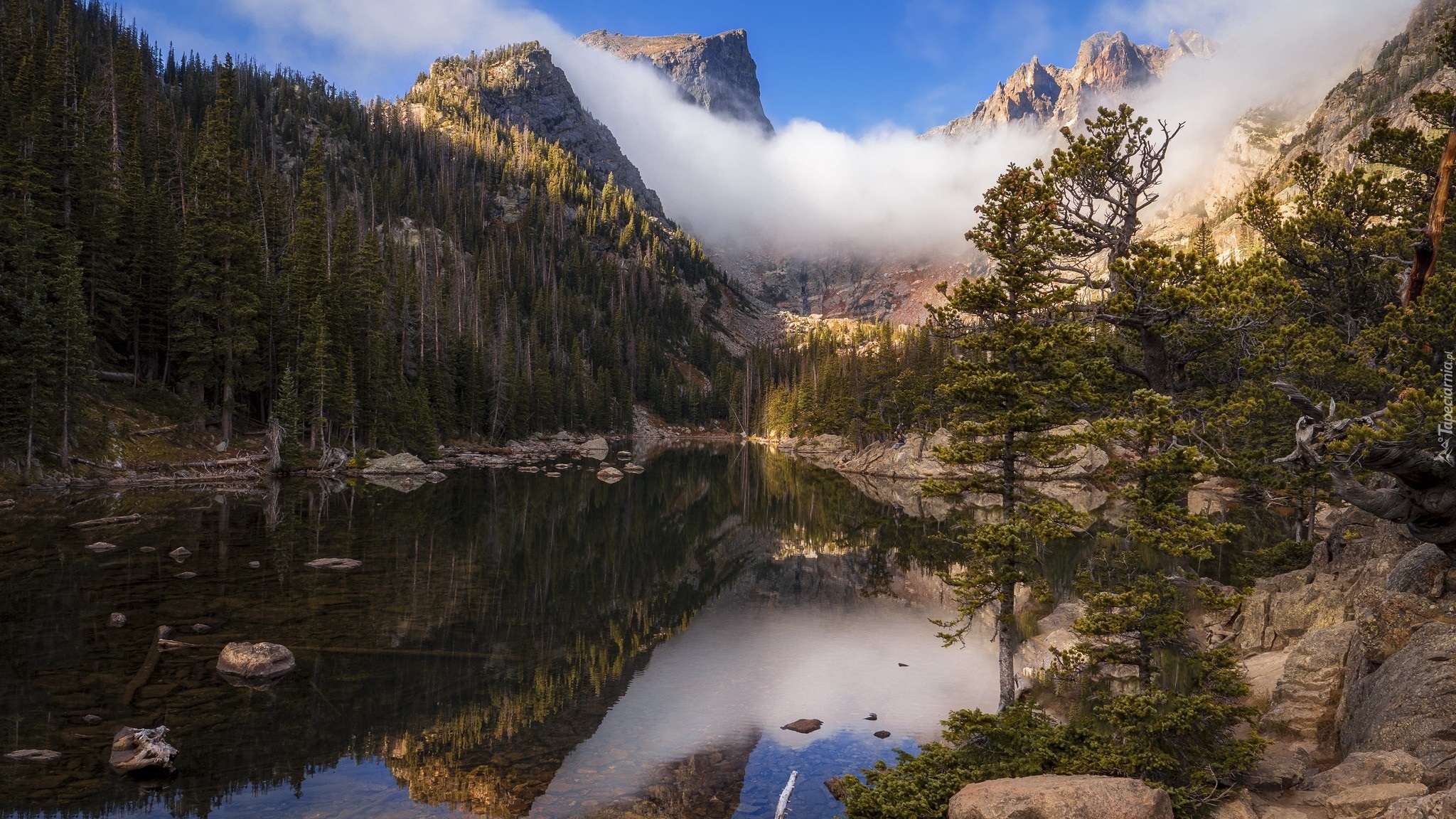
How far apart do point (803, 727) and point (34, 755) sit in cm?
1665

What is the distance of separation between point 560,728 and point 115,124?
85.5 metres

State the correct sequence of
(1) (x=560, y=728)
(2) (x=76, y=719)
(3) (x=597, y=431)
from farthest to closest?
(3) (x=597, y=431) < (1) (x=560, y=728) < (2) (x=76, y=719)

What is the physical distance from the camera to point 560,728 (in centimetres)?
1911

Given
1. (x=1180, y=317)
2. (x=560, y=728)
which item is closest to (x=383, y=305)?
(x=560, y=728)

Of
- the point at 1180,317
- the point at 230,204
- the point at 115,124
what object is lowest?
the point at 1180,317

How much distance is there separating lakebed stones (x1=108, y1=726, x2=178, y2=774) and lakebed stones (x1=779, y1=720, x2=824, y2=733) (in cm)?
1371

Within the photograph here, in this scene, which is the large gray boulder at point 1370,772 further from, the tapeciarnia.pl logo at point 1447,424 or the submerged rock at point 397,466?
the submerged rock at point 397,466

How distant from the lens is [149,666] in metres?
19.5

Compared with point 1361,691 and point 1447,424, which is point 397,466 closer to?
point 1361,691

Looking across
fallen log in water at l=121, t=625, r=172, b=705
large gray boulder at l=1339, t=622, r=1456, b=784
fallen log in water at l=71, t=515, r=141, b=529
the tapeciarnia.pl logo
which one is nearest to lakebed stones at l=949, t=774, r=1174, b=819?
large gray boulder at l=1339, t=622, r=1456, b=784

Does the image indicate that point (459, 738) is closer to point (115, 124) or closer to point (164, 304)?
point (164, 304)

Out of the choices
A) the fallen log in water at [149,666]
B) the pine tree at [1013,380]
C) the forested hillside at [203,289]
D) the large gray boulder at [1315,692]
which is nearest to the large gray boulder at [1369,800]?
the large gray boulder at [1315,692]

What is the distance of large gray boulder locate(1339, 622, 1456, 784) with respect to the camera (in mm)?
10953

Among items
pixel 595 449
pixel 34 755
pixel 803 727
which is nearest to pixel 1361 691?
pixel 803 727
